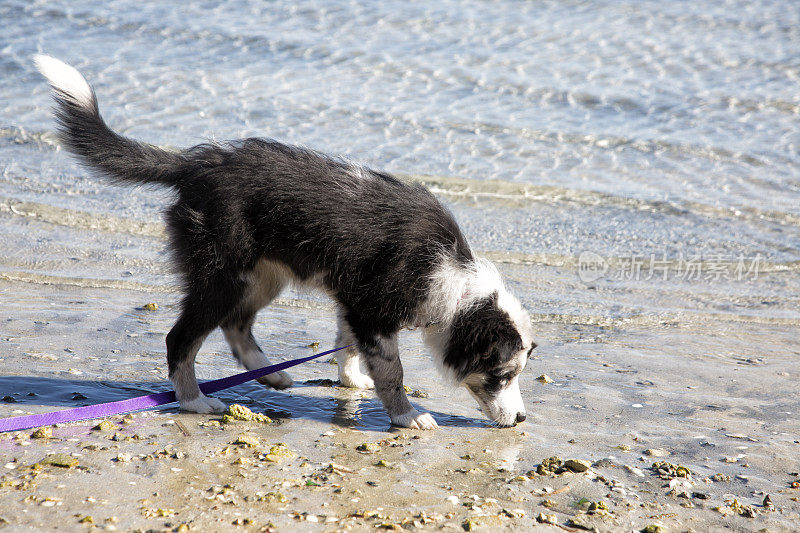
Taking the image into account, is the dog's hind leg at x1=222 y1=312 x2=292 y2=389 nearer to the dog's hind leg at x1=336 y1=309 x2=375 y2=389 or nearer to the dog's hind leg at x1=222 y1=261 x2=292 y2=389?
the dog's hind leg at x1=222 y1=261 x2=292 y2=389

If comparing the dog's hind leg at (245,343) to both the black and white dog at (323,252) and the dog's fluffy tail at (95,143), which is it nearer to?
the black and white dog at (323,252)

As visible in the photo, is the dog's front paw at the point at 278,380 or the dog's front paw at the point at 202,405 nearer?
the dog's front paw at the point at 202,405

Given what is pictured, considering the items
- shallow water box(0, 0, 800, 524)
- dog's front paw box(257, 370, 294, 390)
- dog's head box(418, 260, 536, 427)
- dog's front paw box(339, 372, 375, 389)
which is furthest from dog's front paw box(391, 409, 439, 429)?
dog's front paw box(257, 370, 294, 390)

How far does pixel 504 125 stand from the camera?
11.4 m

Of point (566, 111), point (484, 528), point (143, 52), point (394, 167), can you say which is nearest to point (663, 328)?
point (484, 528)

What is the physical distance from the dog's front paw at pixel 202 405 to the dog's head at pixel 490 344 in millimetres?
1259

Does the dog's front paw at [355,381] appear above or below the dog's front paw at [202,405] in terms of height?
below

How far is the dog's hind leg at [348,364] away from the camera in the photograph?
477 cm

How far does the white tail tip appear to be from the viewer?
4.26 meters

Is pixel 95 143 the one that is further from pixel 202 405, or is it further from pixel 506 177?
pixel 506 177

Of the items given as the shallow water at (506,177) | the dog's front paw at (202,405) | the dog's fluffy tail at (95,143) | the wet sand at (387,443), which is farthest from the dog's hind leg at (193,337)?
the dog's fluffy tail at (95,143)

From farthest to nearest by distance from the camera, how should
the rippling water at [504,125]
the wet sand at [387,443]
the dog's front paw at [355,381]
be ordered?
1. the rippling water at [504,125]
2. the dog's front paw at [355,381]
3. the wet sand at [387,443]

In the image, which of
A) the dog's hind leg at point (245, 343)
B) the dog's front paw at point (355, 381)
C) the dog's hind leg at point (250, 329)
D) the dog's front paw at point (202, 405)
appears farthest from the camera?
the dog's front paw at point (355, 381)

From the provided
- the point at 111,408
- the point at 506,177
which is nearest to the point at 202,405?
the point at 111,408
